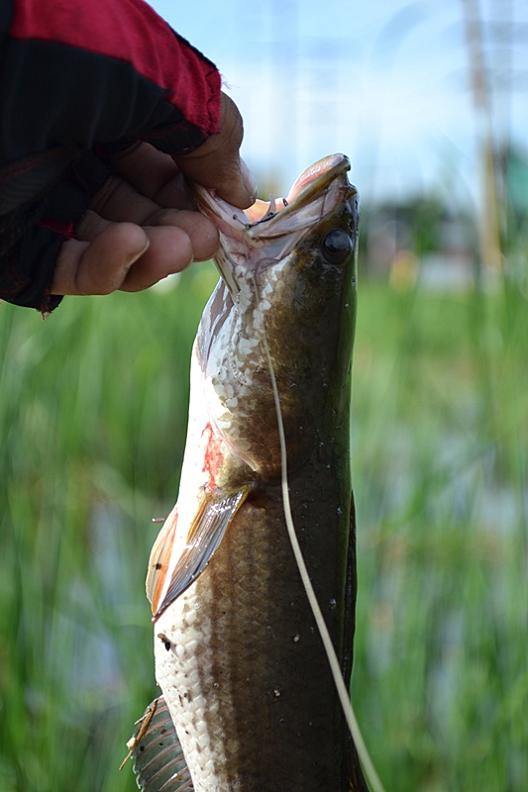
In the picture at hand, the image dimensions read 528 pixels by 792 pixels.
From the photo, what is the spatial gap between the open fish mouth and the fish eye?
0.03 metres

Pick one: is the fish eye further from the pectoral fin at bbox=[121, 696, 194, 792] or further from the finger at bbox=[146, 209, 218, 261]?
the pectoral fin at bbox=[121, 696, 194, 792]

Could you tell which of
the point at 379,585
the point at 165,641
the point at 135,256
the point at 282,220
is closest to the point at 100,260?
the point at 135,256

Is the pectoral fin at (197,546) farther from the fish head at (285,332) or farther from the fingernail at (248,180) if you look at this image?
the fingernail at (248,180)

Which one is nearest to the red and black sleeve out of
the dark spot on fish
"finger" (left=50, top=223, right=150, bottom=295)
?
"finger" (left=50, top=223, right=150, bottom=295)

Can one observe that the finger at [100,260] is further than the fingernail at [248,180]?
No

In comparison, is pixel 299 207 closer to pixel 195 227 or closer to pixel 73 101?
pixel 195 227

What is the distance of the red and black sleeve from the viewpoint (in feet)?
3.04

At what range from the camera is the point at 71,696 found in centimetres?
226

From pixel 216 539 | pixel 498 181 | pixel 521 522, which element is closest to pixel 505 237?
pixel 498 181

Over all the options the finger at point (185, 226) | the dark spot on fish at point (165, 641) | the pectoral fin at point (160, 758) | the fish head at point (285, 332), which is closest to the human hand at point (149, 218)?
the finger at point (185, 226)

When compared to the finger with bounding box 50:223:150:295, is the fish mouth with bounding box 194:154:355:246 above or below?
above

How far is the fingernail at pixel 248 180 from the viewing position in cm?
126

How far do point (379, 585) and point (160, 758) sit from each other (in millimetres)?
1262

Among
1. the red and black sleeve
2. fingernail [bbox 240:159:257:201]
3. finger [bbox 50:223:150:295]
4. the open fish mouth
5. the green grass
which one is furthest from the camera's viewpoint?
the green grass
